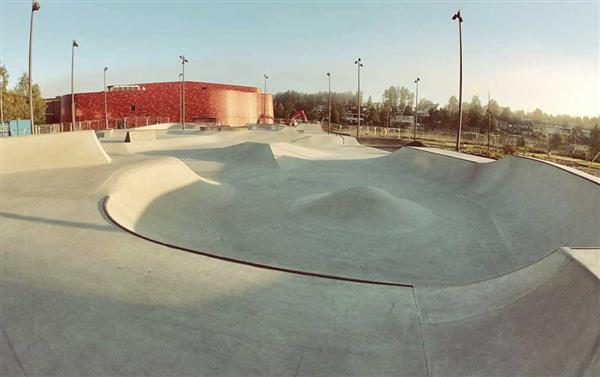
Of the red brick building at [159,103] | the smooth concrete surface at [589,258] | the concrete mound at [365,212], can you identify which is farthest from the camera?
the red brick building at [159,103]

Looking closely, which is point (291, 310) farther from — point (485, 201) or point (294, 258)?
point (485, 201)

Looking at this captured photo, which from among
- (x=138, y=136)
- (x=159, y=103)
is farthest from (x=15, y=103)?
(x=138, y=136)

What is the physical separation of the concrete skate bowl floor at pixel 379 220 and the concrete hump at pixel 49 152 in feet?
8.26

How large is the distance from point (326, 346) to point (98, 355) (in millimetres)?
2165

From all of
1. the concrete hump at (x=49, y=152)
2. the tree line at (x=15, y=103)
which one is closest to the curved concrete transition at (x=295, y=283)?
the concrete hump at (x=49, y=152)

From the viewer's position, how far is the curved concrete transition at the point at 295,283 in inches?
136

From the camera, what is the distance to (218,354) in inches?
138

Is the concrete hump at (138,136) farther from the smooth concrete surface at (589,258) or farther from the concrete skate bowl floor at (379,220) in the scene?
the smooth concrete surface at (589,258)

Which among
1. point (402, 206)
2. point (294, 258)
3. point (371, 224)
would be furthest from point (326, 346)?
point (402, 206)

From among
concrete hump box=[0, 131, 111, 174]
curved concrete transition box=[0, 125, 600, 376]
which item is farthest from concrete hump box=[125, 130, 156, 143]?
curved concrete transition box=[0, 125, 600, 376]

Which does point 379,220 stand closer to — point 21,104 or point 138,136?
point 138,136

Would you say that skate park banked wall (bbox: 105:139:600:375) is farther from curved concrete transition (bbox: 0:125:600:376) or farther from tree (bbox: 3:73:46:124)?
tree (bbox: 3:73:46:124)

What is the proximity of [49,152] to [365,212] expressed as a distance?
10.6m

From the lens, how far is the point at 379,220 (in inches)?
392
